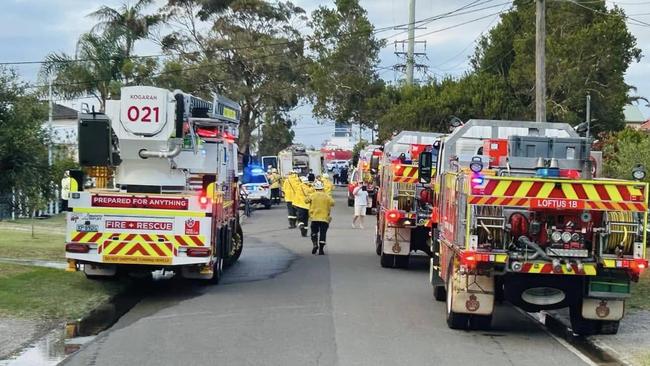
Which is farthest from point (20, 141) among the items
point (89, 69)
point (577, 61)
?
point (577, 61)

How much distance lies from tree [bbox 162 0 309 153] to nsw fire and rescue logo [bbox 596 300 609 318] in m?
44.8

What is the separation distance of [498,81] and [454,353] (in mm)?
35563

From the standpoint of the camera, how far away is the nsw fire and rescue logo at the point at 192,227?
45.0 ft

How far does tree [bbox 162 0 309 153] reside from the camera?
5475cm

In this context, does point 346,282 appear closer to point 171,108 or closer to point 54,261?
point 171,108

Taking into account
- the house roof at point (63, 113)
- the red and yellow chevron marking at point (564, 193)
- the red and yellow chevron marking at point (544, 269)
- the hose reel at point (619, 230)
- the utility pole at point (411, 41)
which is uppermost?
the utility pole at point (411, 41)

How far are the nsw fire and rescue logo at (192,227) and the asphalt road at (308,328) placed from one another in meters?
1.07

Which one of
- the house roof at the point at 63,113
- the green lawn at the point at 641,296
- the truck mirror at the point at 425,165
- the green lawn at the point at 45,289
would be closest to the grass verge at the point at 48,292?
the green lawn at the point at 45,289

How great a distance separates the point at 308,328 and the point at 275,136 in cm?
6033

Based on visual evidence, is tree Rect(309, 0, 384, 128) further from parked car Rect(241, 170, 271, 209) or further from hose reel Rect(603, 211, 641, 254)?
hose reel Rect(603, 211, 641, 254)

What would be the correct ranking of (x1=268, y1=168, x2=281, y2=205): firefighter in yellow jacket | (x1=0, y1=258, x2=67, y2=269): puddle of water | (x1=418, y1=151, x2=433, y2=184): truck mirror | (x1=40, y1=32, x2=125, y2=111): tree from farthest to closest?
(x1=268, y1=168, x2=281, y2=205): firefighter in yellow jacket, (x1=40, y1=32, x2=125, y2=111): tree, (x1=0, y1=258, x2=67, y2=269): puddle of water, (x1=418, y1=151, x2=433, y2=184): truck mirror

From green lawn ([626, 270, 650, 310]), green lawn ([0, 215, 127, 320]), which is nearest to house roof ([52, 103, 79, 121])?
green lawn ([0, 215, 127, 320])

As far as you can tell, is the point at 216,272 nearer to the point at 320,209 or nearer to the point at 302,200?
the point at 320,209

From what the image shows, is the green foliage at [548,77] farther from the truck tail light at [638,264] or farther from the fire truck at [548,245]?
the truck tail light at [638,264]
